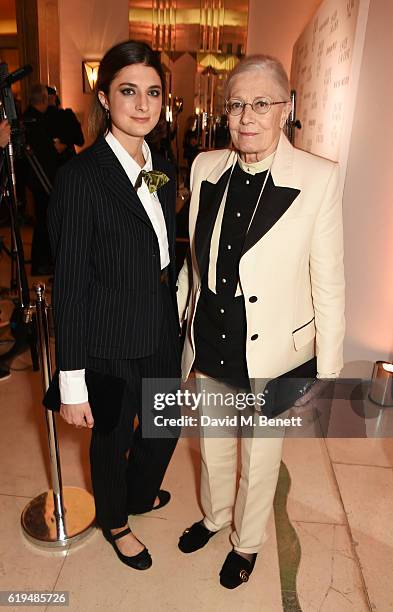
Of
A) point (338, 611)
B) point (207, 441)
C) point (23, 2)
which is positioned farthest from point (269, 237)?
point (23, 2)

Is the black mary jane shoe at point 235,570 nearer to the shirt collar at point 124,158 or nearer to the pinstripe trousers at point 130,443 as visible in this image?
the pinstripe trousers at point 130,443

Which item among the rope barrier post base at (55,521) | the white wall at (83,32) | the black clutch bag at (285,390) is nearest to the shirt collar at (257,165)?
the black clutch bag at (285,390)

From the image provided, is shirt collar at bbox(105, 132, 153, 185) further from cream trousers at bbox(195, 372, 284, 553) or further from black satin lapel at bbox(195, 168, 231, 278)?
cream trousers at bbox(195, 372, 284, 553)

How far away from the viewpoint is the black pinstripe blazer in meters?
1.45

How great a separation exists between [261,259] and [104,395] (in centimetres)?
67

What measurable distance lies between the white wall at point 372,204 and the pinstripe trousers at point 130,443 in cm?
155

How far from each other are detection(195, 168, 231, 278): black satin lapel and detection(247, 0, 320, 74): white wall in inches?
262

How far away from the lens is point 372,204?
287 cm

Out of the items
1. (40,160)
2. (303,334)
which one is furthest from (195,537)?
(40,160)

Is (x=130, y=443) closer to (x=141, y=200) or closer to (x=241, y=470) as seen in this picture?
(x=241, y=470)

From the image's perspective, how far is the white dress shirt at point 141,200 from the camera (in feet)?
5.11

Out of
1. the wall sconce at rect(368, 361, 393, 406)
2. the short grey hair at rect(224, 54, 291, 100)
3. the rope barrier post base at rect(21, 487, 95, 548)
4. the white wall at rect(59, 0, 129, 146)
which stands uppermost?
the white wall at rect(59, 0, 129, 146)

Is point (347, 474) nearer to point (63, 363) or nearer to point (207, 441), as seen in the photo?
point (207, 441)

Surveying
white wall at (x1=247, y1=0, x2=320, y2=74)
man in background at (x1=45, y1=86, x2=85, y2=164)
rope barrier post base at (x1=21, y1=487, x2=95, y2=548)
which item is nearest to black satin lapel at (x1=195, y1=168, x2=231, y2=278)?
rope barrier post base at (x1=21, y1=487, x2=95, y2=548)
